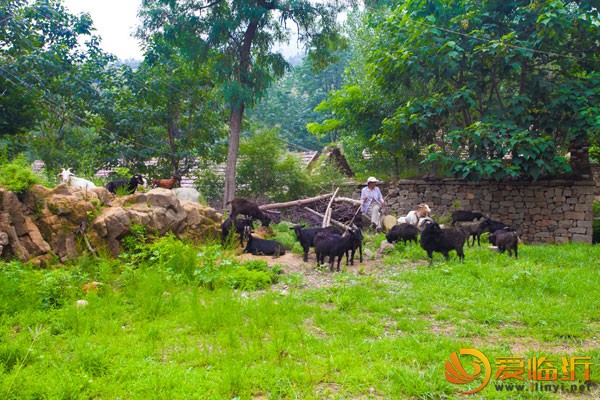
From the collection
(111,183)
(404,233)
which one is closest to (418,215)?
(404,233)

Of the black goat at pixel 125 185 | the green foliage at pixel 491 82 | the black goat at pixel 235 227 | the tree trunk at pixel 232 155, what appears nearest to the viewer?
the black goat at pixel 235 227

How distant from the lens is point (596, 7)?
1306cm

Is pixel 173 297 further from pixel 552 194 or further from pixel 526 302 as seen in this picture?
pixel 552 194

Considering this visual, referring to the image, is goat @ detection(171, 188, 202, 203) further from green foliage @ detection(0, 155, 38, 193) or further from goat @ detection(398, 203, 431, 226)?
goat @ detection(398, 203, 431, 226)

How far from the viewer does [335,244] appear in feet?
28.3

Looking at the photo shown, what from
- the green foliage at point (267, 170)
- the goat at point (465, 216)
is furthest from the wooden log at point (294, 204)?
the goat at point (465, 216)

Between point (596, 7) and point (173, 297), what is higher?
point (596, 7)

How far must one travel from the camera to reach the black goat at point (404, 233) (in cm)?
1097

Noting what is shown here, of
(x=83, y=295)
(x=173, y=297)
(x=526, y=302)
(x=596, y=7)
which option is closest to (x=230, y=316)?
(x=173, y=297)

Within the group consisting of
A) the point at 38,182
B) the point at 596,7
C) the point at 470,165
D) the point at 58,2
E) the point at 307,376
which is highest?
the point at 58,2

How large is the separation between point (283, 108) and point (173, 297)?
34766 millimetres

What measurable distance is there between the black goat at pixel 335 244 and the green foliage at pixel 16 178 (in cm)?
557

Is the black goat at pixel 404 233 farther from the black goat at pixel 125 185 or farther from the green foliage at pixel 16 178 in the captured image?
the green foliage at pixel 16 178

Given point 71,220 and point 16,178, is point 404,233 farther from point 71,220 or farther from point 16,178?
point 16,178
